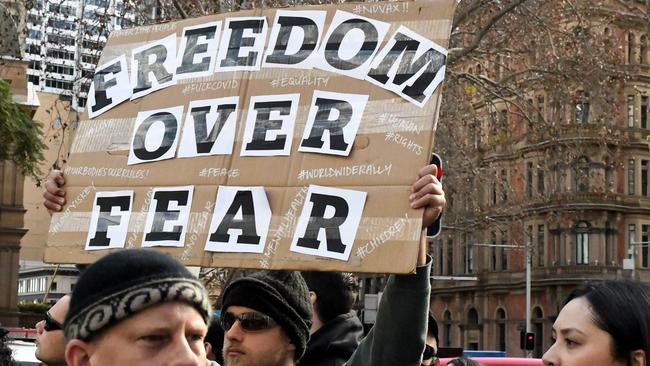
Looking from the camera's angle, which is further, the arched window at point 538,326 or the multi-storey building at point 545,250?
the arched window at point 538,326

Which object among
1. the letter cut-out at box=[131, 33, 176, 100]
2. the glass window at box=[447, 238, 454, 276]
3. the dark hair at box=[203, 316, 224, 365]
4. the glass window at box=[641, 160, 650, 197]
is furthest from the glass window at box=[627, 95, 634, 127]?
the letter cut-out at box=[131, 33, 176, 100]

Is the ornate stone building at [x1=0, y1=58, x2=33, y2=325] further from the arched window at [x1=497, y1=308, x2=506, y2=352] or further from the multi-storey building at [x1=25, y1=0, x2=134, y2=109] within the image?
the multi-storey building at [x1=25, y1=0, x2=134, y2=109]

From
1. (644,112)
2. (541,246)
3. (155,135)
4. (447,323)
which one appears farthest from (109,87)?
(447,323)

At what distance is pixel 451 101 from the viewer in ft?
75.7

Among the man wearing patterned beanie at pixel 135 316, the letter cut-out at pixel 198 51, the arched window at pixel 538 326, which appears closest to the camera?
the man wearing patterned beanie at pixel 135 316

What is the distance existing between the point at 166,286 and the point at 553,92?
1838 centimetres

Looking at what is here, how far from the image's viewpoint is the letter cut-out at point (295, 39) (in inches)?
199

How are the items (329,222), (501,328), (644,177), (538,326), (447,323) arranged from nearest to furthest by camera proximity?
(329,222) < (644,177) < (538,326) < (501,328) < (447,323)

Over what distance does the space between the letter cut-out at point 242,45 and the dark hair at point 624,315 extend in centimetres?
158

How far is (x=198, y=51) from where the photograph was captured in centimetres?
531

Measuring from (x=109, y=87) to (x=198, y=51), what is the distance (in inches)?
16.2

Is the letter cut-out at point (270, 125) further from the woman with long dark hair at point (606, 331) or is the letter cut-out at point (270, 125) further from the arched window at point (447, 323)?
the arched window at point (447, 323)

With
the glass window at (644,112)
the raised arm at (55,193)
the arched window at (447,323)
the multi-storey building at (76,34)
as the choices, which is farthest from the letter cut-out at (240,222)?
the arched window at (447,323)

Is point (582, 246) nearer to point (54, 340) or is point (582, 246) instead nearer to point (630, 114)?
point (630, 114)
